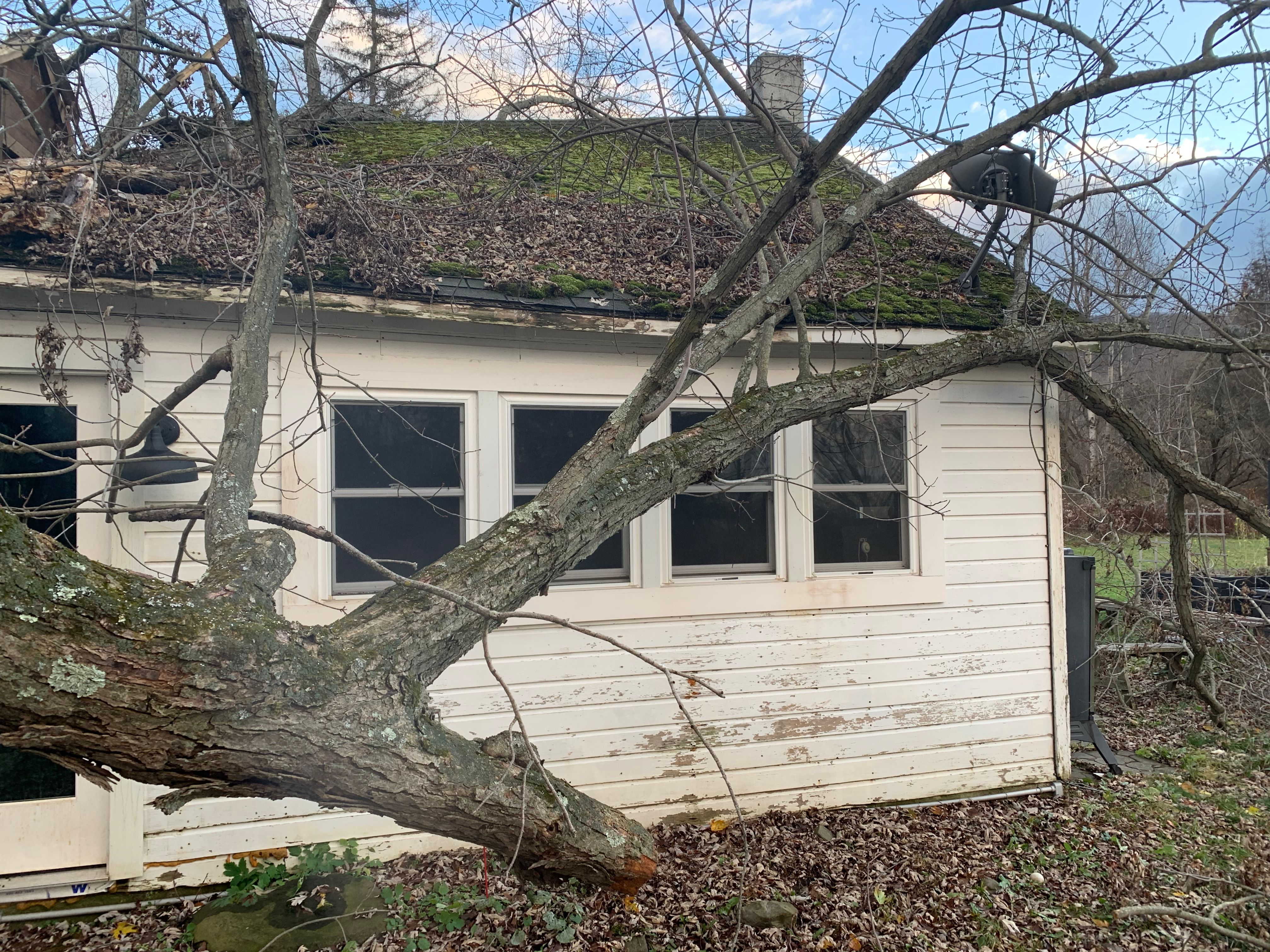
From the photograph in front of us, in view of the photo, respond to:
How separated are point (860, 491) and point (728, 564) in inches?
46.6

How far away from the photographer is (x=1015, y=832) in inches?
202

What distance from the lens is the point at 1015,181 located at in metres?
5.21

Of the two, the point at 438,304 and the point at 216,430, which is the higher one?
the point at 438,304

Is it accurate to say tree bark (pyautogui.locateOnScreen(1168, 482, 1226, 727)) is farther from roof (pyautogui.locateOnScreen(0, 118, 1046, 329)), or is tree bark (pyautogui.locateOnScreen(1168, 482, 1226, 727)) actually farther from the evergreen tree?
the evergreen tree

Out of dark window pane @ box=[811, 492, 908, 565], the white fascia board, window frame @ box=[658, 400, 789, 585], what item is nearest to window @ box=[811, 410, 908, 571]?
dark window pane @ box=[811, 492, 908, 565]

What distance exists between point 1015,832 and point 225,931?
15.7 ft

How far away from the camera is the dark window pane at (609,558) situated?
5180mm

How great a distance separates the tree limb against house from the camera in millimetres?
2109

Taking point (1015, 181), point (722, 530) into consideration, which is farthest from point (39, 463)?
point (1015, 181)

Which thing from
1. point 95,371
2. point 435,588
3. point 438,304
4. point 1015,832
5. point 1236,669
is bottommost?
point 1015,832

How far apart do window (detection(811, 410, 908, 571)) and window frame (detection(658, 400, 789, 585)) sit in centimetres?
31

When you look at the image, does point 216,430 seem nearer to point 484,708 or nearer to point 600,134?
point 484,708

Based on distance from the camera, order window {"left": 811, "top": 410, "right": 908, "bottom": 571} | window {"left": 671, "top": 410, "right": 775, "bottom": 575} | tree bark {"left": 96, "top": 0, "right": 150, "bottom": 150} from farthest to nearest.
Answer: window {"left": 811, "top": 410, "right": 908, "bottom": 571} < window {"left": 671, "top": 410, "right": 775, "bottom": 575} < tree bark {"left": 96, "top": 0, "right": 150, "bottom": 150}

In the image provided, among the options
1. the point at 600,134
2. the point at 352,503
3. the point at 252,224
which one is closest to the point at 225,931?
the point at 352,503
